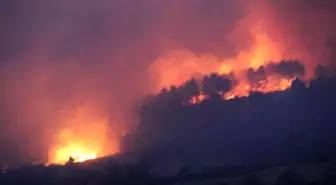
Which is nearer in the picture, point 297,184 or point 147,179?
point 297,184

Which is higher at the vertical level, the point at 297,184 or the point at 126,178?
the point at 126,178

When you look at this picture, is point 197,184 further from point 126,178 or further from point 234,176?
point 126,178

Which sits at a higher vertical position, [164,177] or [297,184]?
[164,177]

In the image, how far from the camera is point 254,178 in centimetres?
13000

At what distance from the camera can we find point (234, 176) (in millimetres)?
133375

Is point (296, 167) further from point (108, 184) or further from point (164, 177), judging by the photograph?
point (108, 184)

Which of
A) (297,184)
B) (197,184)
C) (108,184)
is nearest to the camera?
(297,184)

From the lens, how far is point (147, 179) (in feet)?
455

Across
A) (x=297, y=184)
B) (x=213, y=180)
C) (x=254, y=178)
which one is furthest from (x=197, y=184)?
(x=297, y=184)

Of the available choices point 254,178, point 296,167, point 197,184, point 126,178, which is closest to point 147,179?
point 126,178

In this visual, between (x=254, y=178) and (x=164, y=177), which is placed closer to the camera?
(x=254, y=178)

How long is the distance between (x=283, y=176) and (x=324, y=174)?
899 centimetres

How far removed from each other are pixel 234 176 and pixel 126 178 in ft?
85.5

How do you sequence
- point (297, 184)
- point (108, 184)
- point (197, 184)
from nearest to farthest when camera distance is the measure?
Answer: point (297, 184), point (197, 184), point (108, 184)
